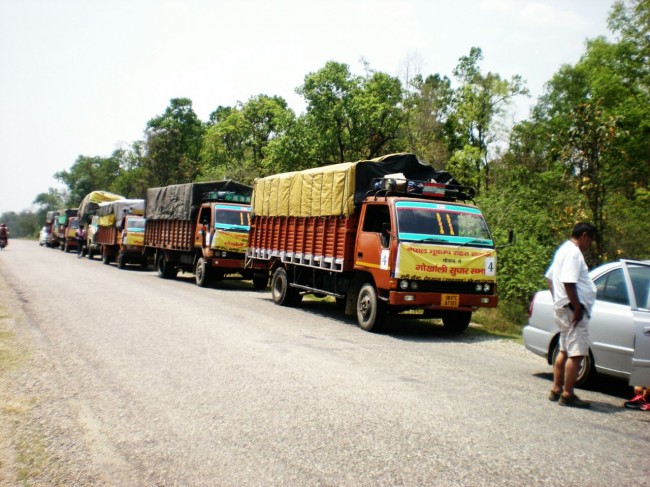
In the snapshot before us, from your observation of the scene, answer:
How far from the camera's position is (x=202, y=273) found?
20.2 m

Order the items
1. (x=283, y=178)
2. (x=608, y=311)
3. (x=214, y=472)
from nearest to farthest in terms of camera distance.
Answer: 1. (x=214, y=472)
2. (x=608, y=311)
3. (x=283, y=178)

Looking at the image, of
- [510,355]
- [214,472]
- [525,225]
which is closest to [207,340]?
[510,355]

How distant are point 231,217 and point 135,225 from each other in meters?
10.4

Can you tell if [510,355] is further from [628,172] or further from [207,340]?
[628,172]

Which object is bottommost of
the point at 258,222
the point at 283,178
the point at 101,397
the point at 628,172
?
the point at 101,397

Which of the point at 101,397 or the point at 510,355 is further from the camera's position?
the point at 510,355

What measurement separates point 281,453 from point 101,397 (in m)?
2.46

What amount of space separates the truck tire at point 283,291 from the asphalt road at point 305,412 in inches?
162

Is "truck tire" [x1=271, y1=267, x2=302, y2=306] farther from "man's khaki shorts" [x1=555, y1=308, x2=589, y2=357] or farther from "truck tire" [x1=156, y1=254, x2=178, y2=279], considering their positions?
"truck tire" [x1=156, y1=254, x2=178, y2=279]

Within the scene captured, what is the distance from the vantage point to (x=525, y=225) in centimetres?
1594

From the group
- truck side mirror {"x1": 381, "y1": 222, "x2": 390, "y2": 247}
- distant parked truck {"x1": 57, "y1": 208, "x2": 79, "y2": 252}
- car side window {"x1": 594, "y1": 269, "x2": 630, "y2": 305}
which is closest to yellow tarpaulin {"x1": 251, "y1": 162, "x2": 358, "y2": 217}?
truck side mirror {"x1": 381, "y1": 222, "x2": 390, "y2": 247}

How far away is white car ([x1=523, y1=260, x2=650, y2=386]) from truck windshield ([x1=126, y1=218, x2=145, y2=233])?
23908 millimetres

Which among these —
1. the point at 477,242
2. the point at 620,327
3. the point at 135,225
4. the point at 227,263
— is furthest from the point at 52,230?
the point at 620,327

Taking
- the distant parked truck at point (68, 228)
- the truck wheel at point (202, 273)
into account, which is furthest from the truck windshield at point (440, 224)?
the distant parked truck at point (68, 228)
